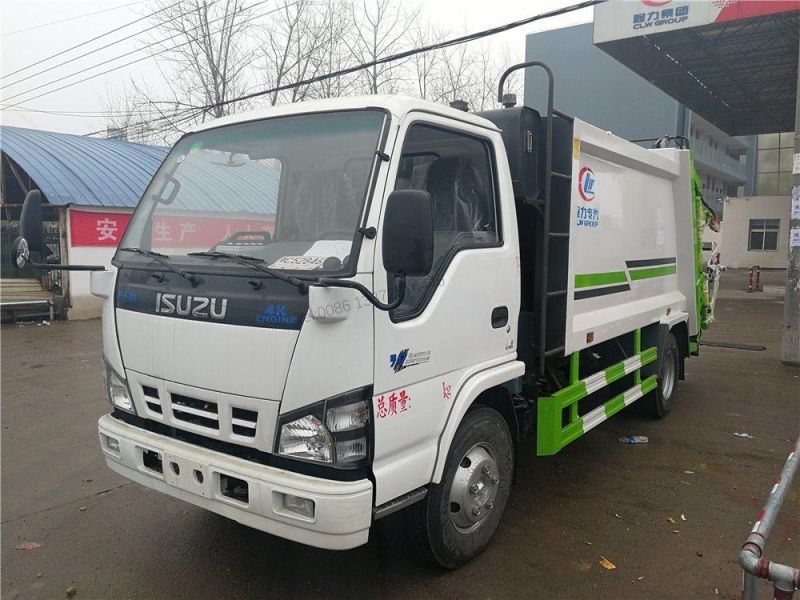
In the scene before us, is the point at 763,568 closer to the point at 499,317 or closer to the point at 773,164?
the point at 499,317

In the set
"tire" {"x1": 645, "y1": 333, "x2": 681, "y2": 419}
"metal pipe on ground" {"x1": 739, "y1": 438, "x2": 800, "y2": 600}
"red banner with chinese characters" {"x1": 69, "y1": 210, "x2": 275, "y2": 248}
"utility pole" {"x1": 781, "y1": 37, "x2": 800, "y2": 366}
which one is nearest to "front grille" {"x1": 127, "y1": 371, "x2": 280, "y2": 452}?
"red banner with chinese characters" {"x1": 69, "y1": 210, "x2": 275, "y2": 248}

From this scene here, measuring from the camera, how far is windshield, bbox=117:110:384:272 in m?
2.81

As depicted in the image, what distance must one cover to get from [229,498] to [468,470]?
127cm

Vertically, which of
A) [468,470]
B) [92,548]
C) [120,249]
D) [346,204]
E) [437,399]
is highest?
[346,204]

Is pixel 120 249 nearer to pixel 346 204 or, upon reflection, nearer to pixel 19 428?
pixel 346 204

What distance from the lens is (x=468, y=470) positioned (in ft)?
10.9

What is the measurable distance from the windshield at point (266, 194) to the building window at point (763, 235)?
3401cm

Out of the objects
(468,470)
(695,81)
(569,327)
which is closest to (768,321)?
(695,81)

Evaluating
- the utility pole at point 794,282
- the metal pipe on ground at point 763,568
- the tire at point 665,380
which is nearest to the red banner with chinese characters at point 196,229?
the metal pipe on ground at point 763,568

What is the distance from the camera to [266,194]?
3.30 m

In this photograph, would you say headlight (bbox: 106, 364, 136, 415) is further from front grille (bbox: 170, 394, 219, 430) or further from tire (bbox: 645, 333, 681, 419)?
tire (bbox: 645, 333, 681, 419)

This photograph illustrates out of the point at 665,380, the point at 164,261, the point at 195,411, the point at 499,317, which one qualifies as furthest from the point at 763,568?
the point at 665,380

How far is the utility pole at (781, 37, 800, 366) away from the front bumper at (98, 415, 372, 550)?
856 cm

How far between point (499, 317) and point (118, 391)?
212 centimetres
